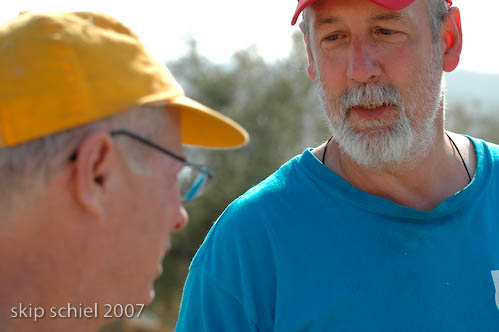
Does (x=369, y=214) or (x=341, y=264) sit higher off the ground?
(x=369, y=214)

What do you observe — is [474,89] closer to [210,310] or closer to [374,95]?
[374,95]

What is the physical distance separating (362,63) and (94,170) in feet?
4.39

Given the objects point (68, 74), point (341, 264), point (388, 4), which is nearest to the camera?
point (68, 74)

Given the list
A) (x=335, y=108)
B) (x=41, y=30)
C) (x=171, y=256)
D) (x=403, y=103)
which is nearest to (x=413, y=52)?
(x=403, y=103)

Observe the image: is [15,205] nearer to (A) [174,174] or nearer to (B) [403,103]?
(A) [174,174]

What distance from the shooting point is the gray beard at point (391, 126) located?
2432 millimetres

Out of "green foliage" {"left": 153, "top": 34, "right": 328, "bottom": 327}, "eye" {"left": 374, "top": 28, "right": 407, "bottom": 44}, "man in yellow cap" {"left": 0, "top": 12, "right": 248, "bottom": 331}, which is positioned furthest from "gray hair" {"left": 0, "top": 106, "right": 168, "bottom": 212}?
"green foliage" {"left": 153, "top": 34, "right": 328, "bottom": 327}

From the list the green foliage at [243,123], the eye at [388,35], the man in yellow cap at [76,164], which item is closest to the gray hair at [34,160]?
the man in yellow cap at [76,164]

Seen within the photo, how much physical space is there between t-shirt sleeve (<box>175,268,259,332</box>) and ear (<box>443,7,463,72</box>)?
1268 mm

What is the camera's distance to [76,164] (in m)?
1.31

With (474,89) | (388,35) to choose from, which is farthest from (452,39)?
(474,89)

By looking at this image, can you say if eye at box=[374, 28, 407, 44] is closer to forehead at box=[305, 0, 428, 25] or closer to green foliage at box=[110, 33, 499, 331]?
forehead at box=[305, 0, 428, 25]

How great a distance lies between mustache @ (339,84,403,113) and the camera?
7.93 feet

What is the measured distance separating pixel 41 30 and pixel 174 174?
1.38 feet
